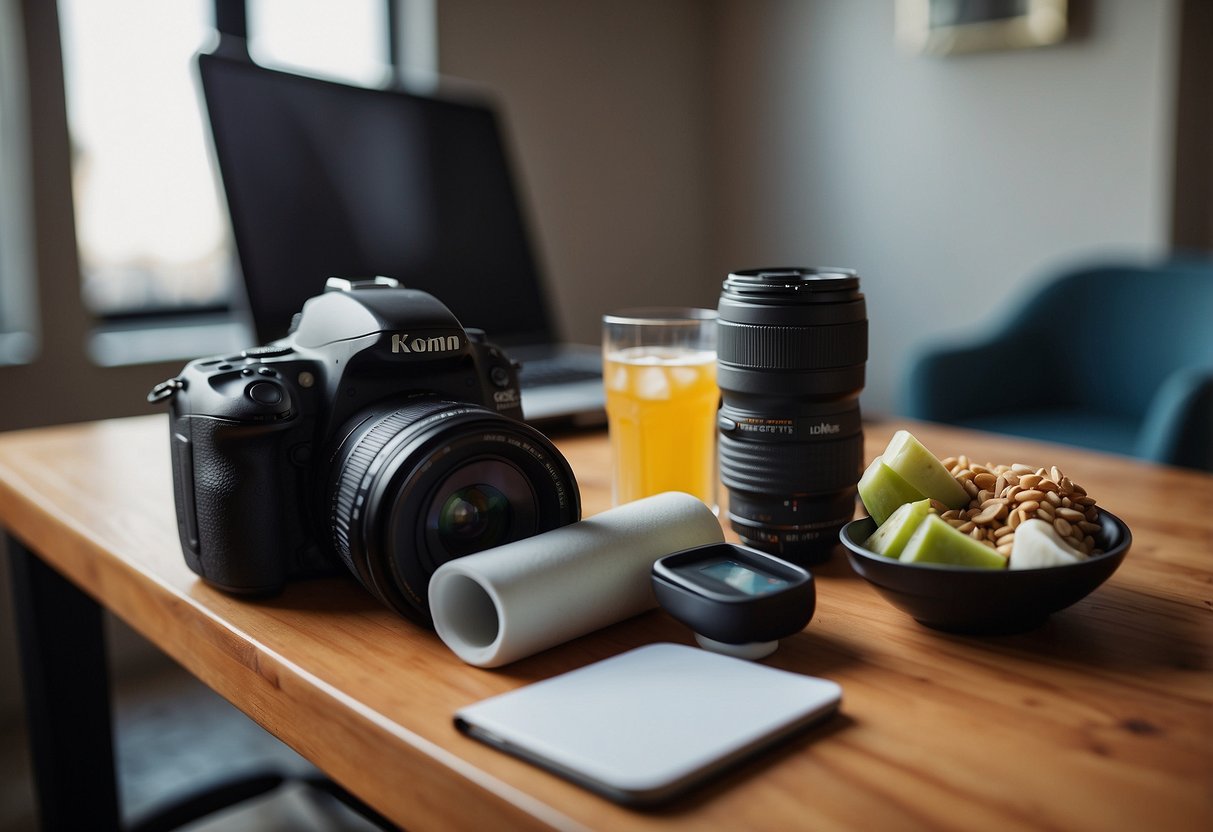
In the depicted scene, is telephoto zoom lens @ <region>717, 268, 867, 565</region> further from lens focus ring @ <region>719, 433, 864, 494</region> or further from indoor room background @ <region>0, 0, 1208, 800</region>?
indoor room background @ <region>0, 0, 1208, 800</region>

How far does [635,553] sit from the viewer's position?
62cm

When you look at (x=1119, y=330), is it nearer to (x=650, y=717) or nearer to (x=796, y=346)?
(x=796, y=346)

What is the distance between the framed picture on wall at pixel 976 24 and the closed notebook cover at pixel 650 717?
8.03ft

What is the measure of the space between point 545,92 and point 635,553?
2.33 m

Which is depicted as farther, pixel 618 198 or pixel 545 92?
pixel 618 198

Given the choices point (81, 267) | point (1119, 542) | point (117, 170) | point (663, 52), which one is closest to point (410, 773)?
point (1119, 542)

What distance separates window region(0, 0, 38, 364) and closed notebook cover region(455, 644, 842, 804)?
1823mm

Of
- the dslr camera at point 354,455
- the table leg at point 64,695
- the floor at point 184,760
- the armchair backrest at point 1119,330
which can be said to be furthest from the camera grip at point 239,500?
the armchair backrest at point 1119,330

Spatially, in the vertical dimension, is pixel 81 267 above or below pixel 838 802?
above

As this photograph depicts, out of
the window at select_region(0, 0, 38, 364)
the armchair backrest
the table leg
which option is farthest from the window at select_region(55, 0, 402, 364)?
the armchair backrest

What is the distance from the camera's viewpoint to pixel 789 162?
3137mm

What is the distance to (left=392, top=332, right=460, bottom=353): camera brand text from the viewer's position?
674 mm

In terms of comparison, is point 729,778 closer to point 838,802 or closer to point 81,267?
point 838,802

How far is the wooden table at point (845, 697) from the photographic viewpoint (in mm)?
424
